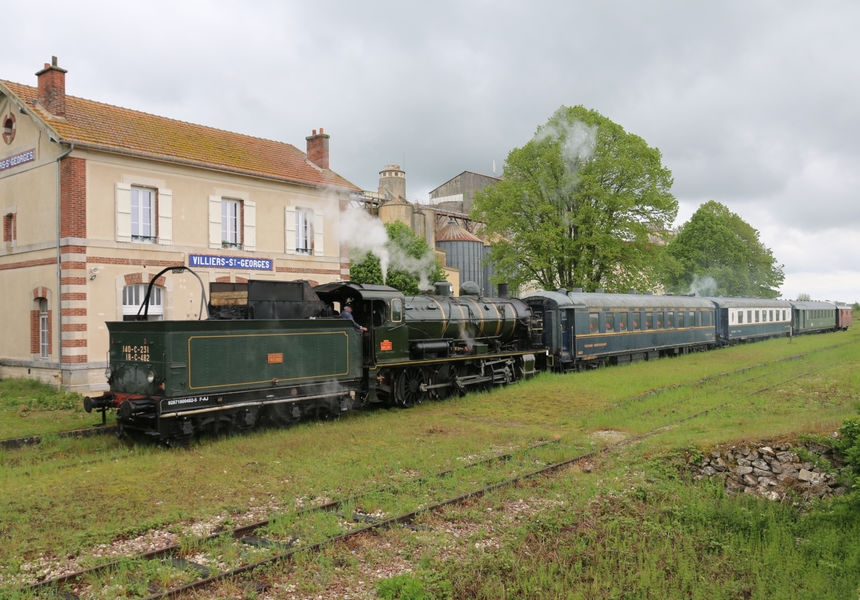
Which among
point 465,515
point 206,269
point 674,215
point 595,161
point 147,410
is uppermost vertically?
point 595,161

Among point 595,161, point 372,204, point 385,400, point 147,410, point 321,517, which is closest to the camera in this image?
point 321,517

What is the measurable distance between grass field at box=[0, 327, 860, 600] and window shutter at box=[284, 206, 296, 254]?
9822mm

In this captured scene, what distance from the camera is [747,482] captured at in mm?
8570

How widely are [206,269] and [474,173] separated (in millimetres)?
51536

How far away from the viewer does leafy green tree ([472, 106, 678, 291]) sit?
30703 millimetres

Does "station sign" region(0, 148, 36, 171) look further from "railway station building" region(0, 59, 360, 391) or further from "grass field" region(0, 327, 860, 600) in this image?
"grass field" region(0, 327, 860, 600)

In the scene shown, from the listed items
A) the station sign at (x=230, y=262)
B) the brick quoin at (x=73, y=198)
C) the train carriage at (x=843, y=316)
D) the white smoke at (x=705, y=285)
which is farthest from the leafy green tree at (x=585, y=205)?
the train carriage at (x=843, y=316)

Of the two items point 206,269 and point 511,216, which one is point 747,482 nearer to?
point 206,269

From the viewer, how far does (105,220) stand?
18.1 meters

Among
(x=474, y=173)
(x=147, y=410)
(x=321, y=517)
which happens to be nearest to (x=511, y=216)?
(x=147, y=410)

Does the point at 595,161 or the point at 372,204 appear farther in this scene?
the point at 372,204

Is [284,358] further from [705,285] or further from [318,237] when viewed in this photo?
[705,285]

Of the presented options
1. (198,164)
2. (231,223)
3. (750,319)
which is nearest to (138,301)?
(231,223)

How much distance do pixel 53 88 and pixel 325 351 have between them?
12.0 meters
